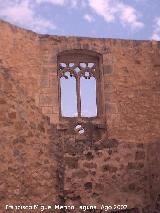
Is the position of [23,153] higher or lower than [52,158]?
higher

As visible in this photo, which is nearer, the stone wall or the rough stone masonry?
the stone wall

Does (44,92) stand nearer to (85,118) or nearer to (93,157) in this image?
(85,118)

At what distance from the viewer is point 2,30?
9.56 m

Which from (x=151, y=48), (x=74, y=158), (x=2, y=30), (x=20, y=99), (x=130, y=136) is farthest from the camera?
(x=151, y=48)

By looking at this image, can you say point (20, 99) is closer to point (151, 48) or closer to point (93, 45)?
point (93, 45)

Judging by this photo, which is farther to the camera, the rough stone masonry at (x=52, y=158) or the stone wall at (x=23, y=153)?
the rough stone masonry at (x=52, y=158)

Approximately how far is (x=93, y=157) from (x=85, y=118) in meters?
3.57

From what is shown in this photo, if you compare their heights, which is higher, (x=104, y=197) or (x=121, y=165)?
(x=121, y=165)

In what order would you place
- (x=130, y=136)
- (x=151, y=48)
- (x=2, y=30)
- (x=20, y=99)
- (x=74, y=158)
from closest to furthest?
(x=20, y=99) < (x=74, y=158) < (x=2, y=30) < (x=130, y=136) < (x=151, y=48)

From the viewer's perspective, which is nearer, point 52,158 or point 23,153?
point 23,153

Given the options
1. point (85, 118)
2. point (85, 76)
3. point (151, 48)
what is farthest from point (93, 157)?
point (151, 48)

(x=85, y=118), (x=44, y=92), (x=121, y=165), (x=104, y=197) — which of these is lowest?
(x=104, y=197)

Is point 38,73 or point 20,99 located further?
point 38,73

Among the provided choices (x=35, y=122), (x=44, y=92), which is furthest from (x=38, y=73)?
(x=35, y=122)
